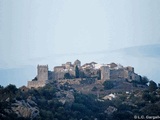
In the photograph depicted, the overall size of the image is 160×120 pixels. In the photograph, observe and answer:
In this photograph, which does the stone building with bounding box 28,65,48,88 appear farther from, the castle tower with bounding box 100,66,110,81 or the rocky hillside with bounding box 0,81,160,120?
the rocky hillside with bounding box 0,81,160,120

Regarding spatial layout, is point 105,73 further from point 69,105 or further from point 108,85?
point 69,105

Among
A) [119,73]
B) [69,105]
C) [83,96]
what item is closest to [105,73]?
[119,73]

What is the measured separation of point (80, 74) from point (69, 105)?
2406 cm

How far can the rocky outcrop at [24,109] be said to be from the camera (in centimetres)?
4291

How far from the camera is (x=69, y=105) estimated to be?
51.9 m

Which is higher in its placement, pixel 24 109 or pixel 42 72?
pixel 42 72

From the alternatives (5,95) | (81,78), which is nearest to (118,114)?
(5,95)

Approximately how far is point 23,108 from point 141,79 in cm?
3582

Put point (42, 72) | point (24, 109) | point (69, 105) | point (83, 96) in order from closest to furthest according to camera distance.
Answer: point (24, 109) → point (69, 105) → point (83, 96) → point (42, 72)

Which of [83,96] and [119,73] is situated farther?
[119,73]

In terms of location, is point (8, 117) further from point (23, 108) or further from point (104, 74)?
point (104, 74)

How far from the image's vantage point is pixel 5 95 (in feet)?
158

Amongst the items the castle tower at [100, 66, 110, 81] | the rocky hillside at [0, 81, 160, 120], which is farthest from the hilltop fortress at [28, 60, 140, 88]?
the rocky hillside at [0, 81, 160, 120]

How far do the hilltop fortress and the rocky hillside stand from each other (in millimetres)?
13055
